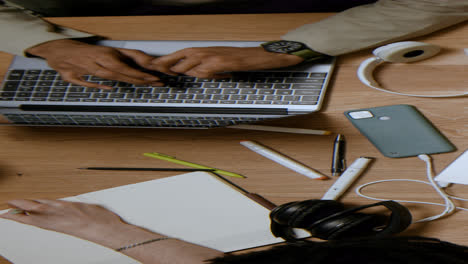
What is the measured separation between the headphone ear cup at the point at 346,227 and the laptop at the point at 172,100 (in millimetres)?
282

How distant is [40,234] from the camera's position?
0.63 meters

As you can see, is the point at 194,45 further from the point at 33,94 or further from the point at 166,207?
the point at 166,207

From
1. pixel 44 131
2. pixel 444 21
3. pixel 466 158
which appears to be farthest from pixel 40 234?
pixel 444 21

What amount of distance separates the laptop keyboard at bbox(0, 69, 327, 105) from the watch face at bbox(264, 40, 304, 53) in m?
0.07

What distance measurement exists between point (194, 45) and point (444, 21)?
501 mm

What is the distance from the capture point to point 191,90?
2.89ft

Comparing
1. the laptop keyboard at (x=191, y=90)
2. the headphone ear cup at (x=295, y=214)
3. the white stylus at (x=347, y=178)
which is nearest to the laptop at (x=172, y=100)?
the laptop keyboard at (x=191, y=90)

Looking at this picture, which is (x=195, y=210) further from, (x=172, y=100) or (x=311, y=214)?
(x=172, y=100)

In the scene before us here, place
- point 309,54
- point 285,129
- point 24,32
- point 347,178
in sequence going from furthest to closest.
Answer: point 24,32 < point 309,54 < point 285,129 < point 347,178

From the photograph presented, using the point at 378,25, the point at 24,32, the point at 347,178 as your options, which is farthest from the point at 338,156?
the point at 24,32

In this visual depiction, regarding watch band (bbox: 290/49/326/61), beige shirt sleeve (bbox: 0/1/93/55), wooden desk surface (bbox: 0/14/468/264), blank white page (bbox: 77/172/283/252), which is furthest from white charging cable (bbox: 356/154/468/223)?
beige shirt sleeve (bbox: 0/1/93/55)

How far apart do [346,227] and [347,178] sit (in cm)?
14

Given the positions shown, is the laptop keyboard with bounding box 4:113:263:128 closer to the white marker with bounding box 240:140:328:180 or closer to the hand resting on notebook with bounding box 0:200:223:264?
the white marker with bounding box 240:140:328:180

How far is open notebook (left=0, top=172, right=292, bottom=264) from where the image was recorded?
1.93 feet
